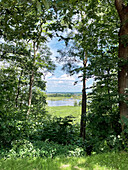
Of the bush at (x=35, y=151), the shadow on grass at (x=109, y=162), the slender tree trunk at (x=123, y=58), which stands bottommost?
the bush at (x=35, y=151)

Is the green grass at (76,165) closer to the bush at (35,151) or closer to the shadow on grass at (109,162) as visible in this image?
the shadow on grass at (109,162)

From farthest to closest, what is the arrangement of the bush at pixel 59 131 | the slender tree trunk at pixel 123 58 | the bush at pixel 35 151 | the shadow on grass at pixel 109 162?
the bush at pixel 59 131 < the slender tree trunk at pixel 123 58 < the bush at pixel 35 151 < the shadow on grass at pixel 109 162

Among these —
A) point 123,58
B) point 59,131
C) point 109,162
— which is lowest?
point 59,131

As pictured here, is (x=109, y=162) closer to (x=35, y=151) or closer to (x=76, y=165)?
(x=76, y=165)

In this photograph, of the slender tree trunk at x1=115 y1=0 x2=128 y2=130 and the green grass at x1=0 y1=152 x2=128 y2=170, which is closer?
the green grass at x1=0 y1=152 x2=128 y2=170

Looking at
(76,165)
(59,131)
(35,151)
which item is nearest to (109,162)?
(76,165)

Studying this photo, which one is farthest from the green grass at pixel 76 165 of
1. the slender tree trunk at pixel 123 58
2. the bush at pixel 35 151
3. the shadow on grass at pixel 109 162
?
the slender tree trunk at pixel 123 58

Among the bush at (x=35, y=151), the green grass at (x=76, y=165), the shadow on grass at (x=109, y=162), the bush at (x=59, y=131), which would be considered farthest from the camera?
the bush at (x=59, y=131)

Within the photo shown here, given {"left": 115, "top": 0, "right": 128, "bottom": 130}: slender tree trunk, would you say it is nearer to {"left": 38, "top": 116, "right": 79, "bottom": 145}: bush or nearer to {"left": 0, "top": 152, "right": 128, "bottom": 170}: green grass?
{"left": 0, "top": 152, "right": 128, "bottom": 170}: green grass

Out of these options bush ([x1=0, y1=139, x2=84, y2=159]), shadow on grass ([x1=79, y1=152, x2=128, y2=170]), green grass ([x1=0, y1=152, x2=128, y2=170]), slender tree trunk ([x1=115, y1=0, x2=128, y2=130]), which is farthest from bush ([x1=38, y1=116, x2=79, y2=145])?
slender tree trunk ([x1=115, y1=0, x2=128, y2=130])

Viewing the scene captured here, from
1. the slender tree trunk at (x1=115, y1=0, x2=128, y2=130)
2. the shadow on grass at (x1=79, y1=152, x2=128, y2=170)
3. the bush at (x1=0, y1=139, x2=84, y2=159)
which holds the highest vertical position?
the slender tree trunk at (x1=115, y1=0, x2=128, y2=130)

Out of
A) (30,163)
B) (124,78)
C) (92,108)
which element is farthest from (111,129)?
(30,163)

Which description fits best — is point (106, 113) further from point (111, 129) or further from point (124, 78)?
point (124, 78)

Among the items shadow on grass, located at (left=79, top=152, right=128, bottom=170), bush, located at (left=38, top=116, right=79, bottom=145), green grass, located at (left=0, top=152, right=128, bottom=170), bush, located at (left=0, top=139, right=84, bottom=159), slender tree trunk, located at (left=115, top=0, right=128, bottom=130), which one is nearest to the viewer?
green grass, located at (left=0, top=152, right=128, bottom=170)
